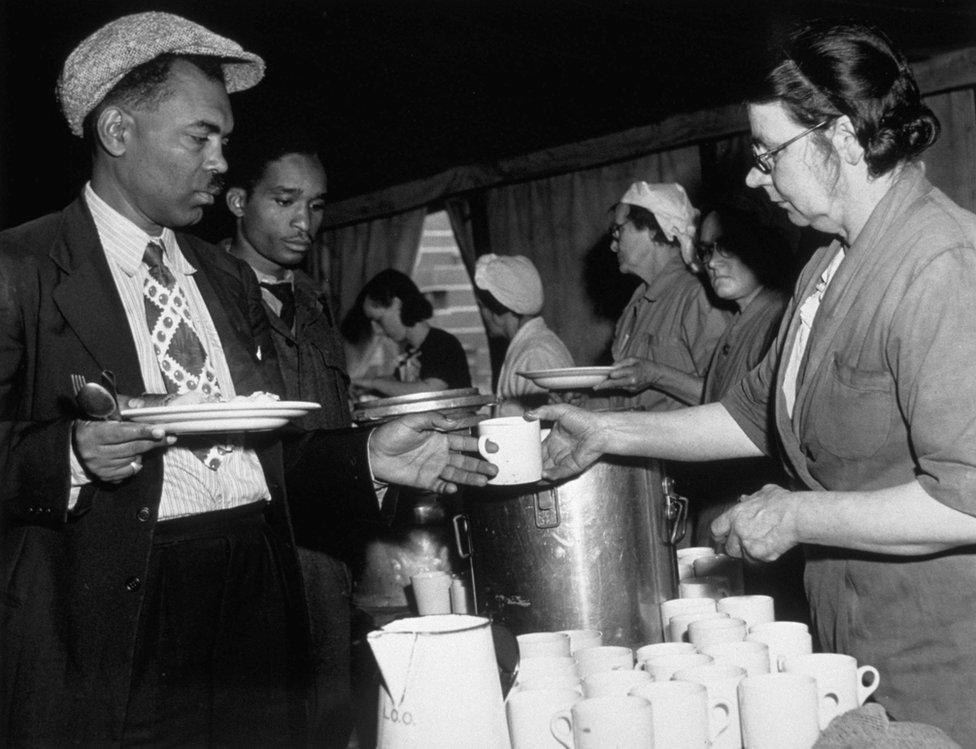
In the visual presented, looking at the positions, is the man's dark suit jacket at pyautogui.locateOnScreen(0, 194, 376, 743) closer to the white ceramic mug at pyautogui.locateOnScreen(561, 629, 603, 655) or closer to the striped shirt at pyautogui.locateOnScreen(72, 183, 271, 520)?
the striped shirt at pyautogui.locateOnScreen(72, 183, 271, 520)

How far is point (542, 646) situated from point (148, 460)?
0.94m

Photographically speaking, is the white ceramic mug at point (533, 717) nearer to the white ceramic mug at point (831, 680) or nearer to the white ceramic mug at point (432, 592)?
the white ceramic mug at point (831, 680)

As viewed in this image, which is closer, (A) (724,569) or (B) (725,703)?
(B) (725,703)

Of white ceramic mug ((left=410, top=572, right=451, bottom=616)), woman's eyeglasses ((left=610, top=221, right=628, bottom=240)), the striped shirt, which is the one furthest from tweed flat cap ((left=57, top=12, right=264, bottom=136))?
woman's eyeglasses ((left=610, top=221, right=628, bottom=240))

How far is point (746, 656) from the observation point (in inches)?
63.1

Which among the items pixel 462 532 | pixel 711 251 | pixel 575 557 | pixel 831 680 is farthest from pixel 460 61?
pixel 831 680

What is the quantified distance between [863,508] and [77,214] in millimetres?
1803

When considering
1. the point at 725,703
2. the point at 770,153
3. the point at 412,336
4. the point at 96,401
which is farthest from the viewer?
the point at 412,336

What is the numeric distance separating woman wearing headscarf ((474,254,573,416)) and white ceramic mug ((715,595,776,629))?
345 cm

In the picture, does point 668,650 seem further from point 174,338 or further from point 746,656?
point 174,338

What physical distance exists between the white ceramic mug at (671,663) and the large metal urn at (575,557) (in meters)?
0.58

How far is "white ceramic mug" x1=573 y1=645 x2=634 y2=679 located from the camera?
5.49ft

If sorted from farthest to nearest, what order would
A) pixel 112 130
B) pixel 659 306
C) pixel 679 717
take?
pixel 659 306 → pixel 112 130 → pixel 679 717

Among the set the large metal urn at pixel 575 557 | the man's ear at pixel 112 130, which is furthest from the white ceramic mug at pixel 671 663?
the man's ear at pixel 112 130
